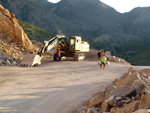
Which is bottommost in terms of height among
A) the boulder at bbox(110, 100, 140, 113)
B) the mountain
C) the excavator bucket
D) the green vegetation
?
the boulder at bbox(110, 100, 140, 113)

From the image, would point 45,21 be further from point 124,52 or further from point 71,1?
point 71,1

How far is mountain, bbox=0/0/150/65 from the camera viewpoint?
105000 millimetres

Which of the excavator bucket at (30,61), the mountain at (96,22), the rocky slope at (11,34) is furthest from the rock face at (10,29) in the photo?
the mountain at (96,22)

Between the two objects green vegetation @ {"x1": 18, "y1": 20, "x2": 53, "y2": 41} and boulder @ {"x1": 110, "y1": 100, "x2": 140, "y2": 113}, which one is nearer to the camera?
boulder @ {"x1": 110, "y1": 100, "x2": 140, "y2": 113}

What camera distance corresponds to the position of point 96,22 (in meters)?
158

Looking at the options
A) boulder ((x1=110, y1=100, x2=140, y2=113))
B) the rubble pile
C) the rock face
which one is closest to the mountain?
the rock face

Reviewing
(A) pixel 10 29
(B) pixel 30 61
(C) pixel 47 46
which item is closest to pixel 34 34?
(A) pixel 10 29

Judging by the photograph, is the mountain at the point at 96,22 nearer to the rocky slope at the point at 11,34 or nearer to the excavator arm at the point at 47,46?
the excavator arm at the point at 47,46

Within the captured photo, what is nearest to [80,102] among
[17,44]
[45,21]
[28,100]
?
[28,100]

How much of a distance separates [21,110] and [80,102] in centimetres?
227

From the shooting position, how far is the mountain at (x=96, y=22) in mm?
105000

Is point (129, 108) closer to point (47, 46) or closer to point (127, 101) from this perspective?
point (127, 101)

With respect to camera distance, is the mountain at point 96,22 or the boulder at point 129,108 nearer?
the boulder at point 129,108

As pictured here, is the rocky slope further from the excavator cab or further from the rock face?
the excavator cab
